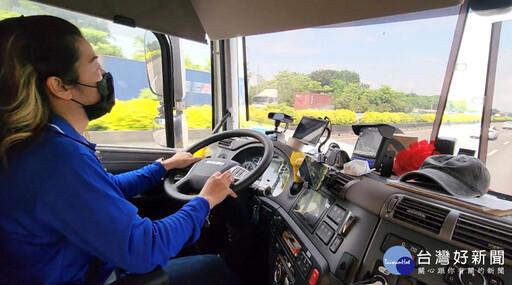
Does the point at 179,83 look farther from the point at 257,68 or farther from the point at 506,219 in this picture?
the point at 506,219

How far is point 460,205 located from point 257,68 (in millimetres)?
2524

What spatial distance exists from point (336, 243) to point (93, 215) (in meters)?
0.81

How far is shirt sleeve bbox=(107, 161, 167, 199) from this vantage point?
1.42 m

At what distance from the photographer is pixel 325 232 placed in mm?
1146

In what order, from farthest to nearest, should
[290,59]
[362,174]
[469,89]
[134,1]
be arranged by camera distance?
[290,59]
[469,89]
[134,1]
[362,174]

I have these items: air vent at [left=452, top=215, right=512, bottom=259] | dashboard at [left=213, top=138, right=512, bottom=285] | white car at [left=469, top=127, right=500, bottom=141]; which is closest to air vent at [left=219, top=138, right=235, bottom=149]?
dashboard at [left=213, top=138, right=512, bottom=285]

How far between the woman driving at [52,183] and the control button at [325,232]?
57 centimetres

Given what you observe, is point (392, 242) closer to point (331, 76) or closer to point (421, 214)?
point (421, 214)

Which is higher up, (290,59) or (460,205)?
(290,59)

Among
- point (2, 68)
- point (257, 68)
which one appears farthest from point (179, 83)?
point (2, 68)

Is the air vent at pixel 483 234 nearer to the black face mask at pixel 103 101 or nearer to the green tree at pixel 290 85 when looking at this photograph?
the black face mask at pixel 103 101

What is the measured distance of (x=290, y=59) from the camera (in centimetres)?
277

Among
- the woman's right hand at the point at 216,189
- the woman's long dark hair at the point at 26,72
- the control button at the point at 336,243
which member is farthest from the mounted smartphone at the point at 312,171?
the woman's long dark hair at the point at 26,72

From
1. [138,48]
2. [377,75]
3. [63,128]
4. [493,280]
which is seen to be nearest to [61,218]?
[63,128]
